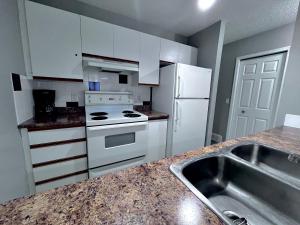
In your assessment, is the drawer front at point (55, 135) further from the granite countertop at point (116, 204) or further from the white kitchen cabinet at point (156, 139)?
the granite countertop at point (116, 204)

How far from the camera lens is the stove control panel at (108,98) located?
197 cm

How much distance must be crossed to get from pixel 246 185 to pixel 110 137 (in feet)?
4.44

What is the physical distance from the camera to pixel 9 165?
1.15 m

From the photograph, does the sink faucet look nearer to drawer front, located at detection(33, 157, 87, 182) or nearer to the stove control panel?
drawer front, located at detection(33, 157, 87, 182)

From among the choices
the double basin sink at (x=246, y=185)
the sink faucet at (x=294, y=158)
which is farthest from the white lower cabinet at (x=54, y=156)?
the sink faucet at (x=294, y=158)

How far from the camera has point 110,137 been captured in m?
1.63

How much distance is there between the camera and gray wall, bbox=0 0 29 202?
1084mm

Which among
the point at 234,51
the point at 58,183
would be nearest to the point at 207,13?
the point at 234,51

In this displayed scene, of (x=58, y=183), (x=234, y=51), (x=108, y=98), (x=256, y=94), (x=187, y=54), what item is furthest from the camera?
(x=234, y=51)

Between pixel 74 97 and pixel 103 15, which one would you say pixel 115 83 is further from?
pixel 103 15

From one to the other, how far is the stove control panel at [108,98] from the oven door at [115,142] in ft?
2.04

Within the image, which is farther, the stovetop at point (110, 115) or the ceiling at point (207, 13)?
the ceiling at point (207, 13)

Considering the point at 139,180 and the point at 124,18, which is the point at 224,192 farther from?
the point at 124,18

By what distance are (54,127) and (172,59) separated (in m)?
1.97
